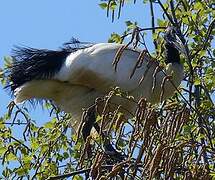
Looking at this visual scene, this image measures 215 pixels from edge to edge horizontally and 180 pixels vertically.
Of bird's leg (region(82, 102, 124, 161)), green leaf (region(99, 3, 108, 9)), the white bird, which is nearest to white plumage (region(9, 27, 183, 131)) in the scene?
the white bird

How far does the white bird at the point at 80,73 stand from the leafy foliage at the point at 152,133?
0.38 feet

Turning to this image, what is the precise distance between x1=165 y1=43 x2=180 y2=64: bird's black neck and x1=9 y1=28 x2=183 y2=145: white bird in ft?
0.06

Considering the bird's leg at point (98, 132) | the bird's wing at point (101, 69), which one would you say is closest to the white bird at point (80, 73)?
the bird's wing at point (101, 69)

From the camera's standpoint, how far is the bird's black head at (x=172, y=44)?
5.68 meters

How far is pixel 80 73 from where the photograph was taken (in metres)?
6.13

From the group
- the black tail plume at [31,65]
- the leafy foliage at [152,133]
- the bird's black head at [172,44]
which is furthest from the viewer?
the black tail plume at [31,65]

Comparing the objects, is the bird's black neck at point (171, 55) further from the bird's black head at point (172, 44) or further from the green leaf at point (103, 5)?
the green leaf at point (103, 5)

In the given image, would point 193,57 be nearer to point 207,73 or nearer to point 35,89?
point 207,73

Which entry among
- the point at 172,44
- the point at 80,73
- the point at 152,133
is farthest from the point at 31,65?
the point at 152,133

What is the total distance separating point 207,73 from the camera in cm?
529

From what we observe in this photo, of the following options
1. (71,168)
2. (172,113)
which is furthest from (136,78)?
(172,113)

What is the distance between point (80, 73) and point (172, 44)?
2.26ft

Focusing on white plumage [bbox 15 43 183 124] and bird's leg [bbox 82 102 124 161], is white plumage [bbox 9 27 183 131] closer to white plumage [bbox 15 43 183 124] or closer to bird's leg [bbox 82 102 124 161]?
white plumage [bbox 15 43 183 124]

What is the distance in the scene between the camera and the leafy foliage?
3.30m
